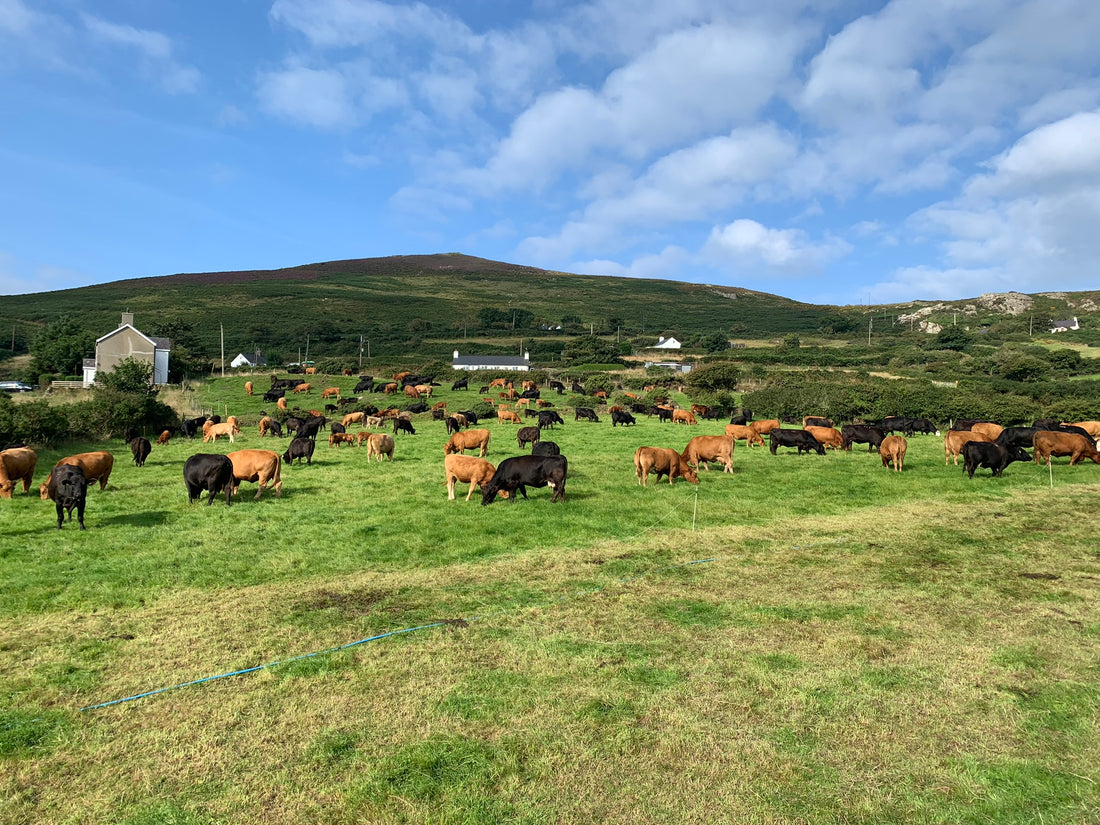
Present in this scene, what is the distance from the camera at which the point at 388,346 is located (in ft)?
371

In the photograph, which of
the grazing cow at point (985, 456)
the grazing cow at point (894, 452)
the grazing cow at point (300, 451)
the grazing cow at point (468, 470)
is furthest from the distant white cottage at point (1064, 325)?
the grazing cow at point (300, 451)

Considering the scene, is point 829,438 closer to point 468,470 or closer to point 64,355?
point 468,470

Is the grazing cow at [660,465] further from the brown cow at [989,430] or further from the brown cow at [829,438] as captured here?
the brown cow at [989,430]

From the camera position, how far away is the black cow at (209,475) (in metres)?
15.3

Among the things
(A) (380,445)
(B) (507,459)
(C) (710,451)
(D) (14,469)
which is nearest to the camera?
(B) (507,459)

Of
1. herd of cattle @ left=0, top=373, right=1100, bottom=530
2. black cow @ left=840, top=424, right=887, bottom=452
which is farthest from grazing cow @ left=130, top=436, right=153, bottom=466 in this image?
black cow @ left=840, top=424, right=887, bottom=452

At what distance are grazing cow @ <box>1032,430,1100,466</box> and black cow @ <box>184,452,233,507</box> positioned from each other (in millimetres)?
24890

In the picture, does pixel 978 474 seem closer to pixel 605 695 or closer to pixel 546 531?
pixel 546 531

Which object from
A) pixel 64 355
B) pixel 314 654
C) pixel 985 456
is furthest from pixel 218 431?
pixel 64 355

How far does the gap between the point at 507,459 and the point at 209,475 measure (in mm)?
6912

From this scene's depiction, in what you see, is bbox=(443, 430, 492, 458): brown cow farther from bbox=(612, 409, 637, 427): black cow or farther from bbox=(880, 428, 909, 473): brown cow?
bbox=(612, 409, 637, 427): black cow

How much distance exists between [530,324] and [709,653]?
13577 centimetres

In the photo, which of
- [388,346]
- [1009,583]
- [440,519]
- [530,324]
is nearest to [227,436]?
[440,519]

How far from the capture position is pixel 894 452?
21.6m
